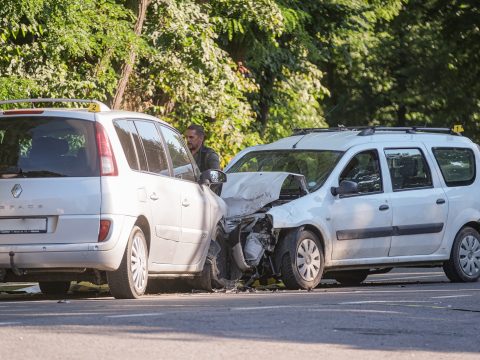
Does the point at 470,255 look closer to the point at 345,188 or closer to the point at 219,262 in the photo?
the point at 345,188

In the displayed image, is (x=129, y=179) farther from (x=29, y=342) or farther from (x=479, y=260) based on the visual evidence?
(x=479, y=260)

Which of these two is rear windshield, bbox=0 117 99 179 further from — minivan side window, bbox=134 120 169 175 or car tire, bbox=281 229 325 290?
car tire, bbox=281 229 325 290

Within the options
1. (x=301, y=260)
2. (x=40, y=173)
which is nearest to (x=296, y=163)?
(x=301, y=260)

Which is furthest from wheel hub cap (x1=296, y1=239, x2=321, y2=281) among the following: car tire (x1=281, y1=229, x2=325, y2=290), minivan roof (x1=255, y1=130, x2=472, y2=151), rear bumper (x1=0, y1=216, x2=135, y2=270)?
rear bumper (x1=0, y1=216, x2=135, y2=270)

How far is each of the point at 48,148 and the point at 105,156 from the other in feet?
1.68

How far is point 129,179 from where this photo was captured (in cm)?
1250

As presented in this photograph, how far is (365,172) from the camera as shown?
16.5 metres

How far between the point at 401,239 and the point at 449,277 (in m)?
1.18

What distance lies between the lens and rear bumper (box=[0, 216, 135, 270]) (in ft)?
39.8

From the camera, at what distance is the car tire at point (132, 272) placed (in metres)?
12.4

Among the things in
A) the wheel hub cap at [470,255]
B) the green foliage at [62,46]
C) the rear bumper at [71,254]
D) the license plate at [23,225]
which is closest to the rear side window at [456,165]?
the wheel hub cap at [470,255]

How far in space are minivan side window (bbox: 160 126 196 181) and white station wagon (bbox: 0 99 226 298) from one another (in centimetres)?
66

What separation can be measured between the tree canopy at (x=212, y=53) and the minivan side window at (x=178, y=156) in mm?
4705

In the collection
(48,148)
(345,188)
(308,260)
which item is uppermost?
(48,148)
